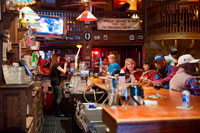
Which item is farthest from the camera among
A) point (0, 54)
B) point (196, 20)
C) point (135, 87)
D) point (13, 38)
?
point (196, 20)

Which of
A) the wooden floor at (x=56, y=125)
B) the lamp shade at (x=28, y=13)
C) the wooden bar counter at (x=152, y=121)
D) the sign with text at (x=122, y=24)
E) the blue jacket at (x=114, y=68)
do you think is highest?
the sign with text at (x=122, y=24)

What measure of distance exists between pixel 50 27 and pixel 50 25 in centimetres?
11

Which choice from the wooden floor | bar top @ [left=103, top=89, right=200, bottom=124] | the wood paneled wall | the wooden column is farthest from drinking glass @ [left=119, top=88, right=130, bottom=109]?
the wood paneled wall

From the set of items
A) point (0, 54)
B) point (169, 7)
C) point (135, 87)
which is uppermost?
point (169, 7)

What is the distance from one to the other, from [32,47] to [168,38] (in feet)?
24.6

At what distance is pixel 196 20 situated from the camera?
498 inches

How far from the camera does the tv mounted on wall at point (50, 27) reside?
9.34 meters

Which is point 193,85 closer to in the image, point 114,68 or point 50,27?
point 114,68

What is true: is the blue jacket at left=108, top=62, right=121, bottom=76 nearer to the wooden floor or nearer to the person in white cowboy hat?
the wooden floor

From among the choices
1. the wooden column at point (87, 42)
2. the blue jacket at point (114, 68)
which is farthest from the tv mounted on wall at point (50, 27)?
the blue jacket at point (114, 68)

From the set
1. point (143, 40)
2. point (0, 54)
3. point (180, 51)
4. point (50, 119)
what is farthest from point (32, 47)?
point (180, 51)

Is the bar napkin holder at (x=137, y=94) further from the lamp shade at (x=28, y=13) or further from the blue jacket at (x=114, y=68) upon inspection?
the blue jacket at (x=114, y=68)

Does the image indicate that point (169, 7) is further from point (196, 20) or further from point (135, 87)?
point (135, 87)

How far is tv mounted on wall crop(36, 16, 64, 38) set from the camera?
Answer: 30.6ft
